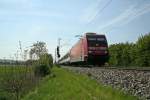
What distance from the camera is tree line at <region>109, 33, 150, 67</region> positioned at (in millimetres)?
48094

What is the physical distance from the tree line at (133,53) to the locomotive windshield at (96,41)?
14.5 m

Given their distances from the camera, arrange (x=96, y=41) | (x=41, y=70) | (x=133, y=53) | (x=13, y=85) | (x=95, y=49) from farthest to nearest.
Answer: (x=133, y=53) < (x=96, y=41) < (x=95, y=49) < (x=41, y=70) < (x=13, y=85)

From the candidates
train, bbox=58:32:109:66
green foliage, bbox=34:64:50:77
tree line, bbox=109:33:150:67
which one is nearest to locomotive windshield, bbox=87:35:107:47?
train, bbox=58:32:109:66

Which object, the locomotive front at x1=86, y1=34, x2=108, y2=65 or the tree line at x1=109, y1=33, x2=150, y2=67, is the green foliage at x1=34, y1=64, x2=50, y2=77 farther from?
the tree line at x1=109, y1=33, x2=150, y2=67

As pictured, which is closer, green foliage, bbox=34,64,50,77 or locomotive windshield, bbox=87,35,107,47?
green foliage, bbox=34,64,50,77

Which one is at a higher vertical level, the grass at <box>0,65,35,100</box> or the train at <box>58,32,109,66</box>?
the train at <box>58,32,109,66</box>

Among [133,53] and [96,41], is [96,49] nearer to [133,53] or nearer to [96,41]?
[96,41]

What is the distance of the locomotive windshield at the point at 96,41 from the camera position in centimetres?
3375

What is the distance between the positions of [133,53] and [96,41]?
21027 millimetres

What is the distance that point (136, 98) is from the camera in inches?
342

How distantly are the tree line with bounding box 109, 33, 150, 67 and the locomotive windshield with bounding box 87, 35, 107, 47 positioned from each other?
47.6 feet

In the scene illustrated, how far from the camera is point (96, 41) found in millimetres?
34156

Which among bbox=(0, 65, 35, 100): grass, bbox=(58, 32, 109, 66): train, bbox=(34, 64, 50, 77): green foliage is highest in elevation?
bbox=(58, 32, 109, 66): train

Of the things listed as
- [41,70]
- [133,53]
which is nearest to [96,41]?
[41,70]
